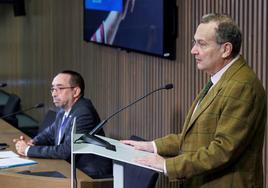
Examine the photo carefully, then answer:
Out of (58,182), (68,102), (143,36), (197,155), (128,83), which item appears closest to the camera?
(197,155)

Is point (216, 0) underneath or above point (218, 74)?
above

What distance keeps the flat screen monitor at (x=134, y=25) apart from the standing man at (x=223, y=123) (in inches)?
77.4

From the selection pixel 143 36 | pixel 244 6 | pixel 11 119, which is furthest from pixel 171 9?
pixel 11 119

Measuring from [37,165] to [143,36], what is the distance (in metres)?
1.37

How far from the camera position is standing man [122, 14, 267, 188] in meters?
2.38

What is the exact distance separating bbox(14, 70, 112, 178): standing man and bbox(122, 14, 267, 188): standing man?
1561 mm

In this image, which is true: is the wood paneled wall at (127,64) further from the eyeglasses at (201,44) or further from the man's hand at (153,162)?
the man's hand at (153,162)

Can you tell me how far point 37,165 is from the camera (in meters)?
4.03

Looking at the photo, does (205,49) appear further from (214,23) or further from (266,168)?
(266,168)

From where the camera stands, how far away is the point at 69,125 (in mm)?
4227

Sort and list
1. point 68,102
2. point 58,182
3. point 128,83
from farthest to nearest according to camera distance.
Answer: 1. point 128,83
2. point 68,102
3. point 58,182

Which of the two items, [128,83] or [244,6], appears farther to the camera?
[128,83]

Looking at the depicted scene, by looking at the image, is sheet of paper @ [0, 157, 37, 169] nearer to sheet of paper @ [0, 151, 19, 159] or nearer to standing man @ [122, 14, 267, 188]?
sheet of paper @ [0, 151, 19, 159]

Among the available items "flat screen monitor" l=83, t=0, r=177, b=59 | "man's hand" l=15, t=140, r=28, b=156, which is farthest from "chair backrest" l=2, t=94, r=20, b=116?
"man's hand" l=15, t=140, r=28, b=156
